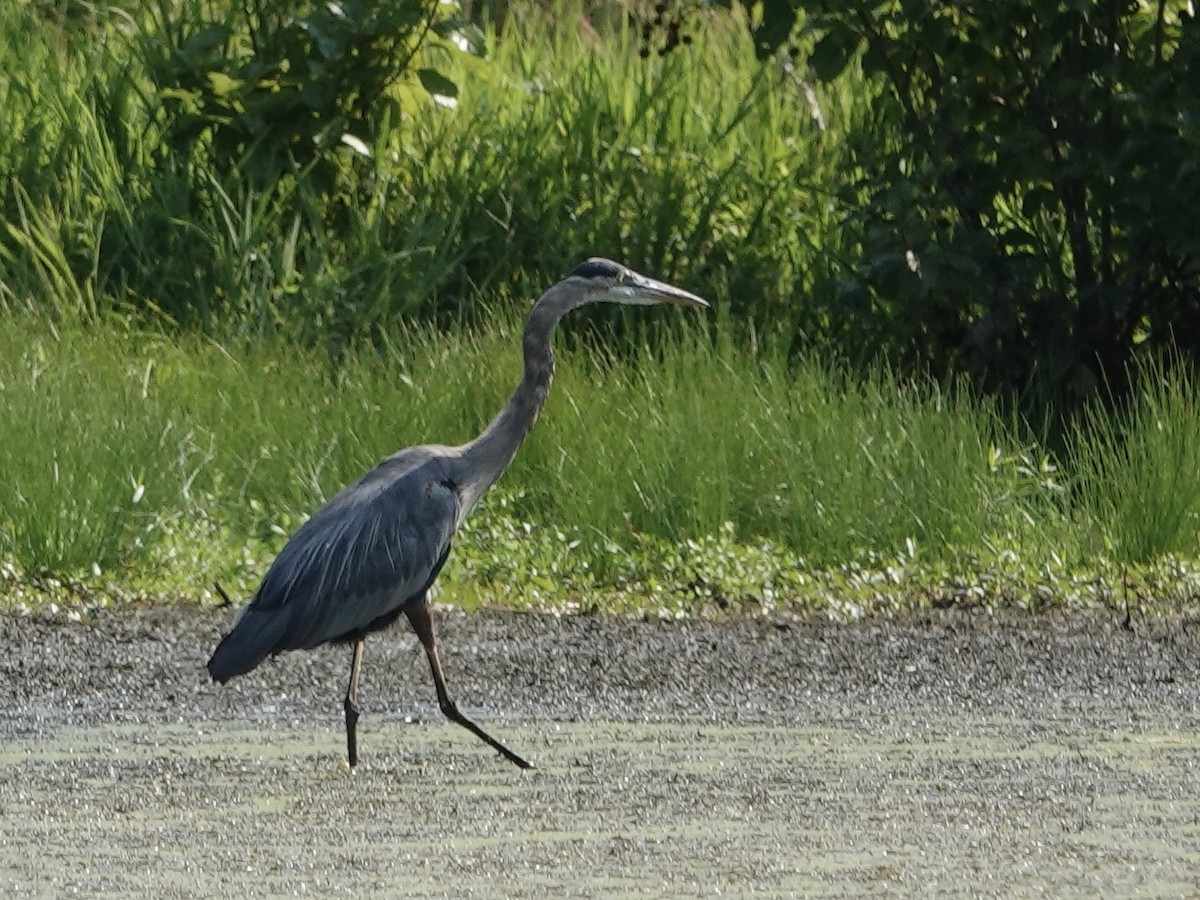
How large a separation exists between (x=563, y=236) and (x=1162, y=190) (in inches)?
109

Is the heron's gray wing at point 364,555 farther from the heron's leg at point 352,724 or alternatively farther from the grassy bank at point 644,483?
the grassy bank at point 644,483

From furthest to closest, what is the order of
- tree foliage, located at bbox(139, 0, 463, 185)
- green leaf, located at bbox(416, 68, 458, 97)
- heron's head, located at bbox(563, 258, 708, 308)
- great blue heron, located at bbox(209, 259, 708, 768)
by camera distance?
1. green leaf, located at bbox(416, 68, 458, 97)
2. tree foliage, located at bbox(139, 0, 463, 185)
3. heron's head, located at bbox(563, 258, 708, 308)
4. great blue heron, located at bbox(209, 259, 708, 768)

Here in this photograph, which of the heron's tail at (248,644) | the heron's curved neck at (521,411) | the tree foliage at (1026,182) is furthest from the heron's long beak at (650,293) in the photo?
the tree foliage at (1026,182)

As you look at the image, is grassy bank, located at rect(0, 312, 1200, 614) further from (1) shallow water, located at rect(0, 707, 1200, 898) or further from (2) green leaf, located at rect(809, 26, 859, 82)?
(1) shallow water, located at rect(0, 707, 1200, 898)

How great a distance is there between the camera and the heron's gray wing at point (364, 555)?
5.37 metres

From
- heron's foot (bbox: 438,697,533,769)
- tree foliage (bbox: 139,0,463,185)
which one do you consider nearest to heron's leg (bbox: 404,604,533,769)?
heron's foot (bbox: 438,697,533,769)

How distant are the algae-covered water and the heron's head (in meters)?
0.98

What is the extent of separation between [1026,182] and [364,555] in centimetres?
413

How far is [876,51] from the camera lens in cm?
828

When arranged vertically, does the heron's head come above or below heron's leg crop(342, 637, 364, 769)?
above

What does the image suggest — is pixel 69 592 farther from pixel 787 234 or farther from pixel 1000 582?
pixel 787 234

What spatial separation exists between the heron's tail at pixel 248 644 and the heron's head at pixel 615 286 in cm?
127

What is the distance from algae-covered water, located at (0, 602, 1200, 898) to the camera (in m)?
4.15

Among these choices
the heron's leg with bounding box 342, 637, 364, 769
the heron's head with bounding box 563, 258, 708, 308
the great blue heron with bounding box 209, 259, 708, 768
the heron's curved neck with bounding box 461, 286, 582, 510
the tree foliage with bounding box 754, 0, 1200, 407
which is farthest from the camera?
the tree foliage with bounding box 754, 0, 1200, 407
